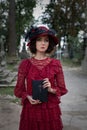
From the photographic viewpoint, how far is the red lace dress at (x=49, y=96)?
4.23 m

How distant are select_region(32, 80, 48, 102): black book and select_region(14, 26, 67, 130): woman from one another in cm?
4

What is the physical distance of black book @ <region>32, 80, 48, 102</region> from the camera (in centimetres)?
412

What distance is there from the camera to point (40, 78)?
4.21 meters

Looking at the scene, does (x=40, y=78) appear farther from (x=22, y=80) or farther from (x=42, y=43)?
(x=42, y=43)

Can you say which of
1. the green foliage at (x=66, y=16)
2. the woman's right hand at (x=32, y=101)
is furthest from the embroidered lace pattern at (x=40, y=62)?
the green foliage at (x=66, y=16)

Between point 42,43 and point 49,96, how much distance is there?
57cm

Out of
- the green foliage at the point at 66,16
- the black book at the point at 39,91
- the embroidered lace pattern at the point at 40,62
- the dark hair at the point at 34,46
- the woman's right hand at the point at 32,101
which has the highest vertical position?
the dark hair at the point at 34,46

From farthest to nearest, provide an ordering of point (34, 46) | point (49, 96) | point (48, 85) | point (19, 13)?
point (19, 13), point (34, 46), point (49, 96), point (48, 85)

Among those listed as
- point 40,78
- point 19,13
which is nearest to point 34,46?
point 40,78

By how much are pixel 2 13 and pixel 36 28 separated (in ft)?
115

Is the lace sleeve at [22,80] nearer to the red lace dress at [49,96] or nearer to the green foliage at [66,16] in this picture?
the red lace dress at [49,96]

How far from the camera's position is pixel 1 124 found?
7.49m

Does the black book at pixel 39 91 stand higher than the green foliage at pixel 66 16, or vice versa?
the black book at pixel 39 91

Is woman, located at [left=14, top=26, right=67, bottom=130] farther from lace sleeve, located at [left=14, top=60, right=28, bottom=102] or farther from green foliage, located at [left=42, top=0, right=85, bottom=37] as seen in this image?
green foliage, located at [left=42, top=0, right=85, bottom=37]
